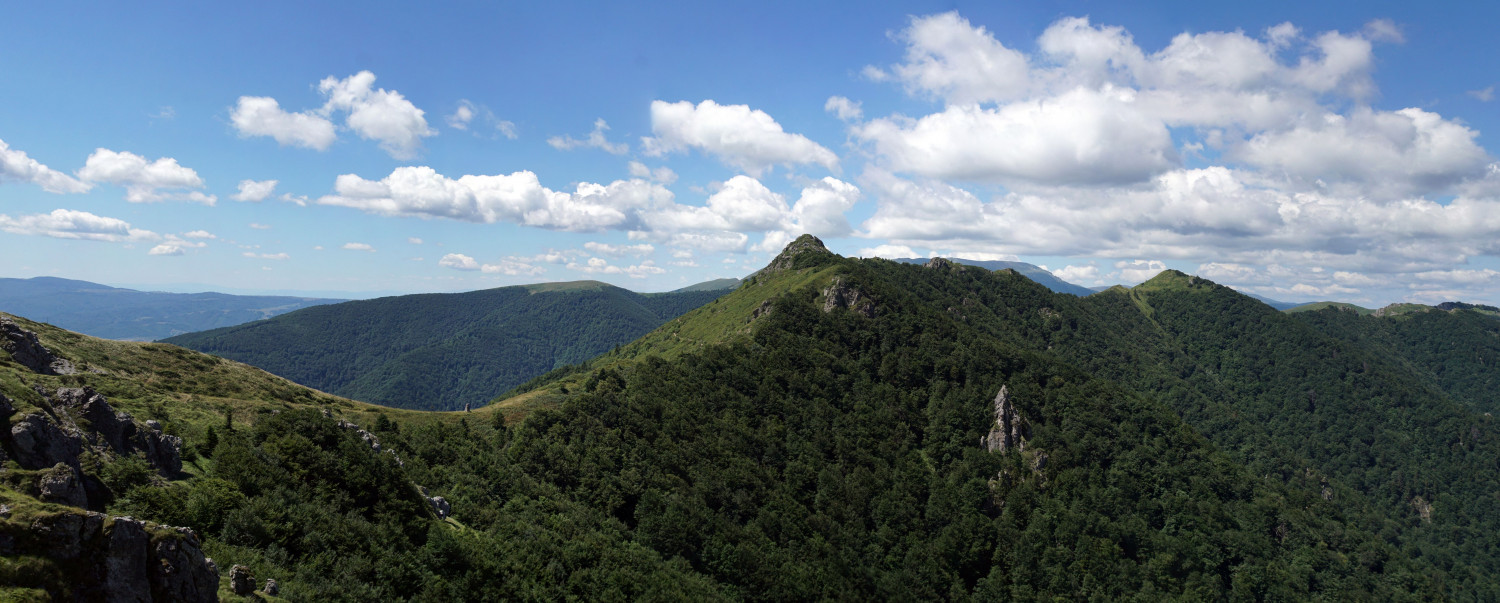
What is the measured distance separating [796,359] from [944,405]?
43.6m

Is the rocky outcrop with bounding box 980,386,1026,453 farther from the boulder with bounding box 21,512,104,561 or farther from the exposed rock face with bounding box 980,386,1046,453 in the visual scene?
the boulder with bounding box 21,512,104,561

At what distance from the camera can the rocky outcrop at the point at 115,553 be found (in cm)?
2458

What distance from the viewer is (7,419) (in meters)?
32.7

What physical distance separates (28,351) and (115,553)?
4882cm

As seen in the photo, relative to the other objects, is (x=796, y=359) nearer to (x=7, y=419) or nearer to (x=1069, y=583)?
(x=1069, y=583)

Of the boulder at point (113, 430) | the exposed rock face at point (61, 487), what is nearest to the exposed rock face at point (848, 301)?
the boulder at point (113, 430)

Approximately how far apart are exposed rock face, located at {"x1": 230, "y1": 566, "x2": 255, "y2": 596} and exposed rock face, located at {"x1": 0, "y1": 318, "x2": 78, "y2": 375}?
4251cm

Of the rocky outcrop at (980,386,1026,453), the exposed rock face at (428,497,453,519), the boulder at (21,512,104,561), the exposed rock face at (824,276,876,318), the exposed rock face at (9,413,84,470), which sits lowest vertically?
the rocky outcrop at (980,386,1026,453)

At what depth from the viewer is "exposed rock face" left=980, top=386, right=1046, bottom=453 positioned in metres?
149

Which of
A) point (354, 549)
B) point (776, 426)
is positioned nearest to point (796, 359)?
point (776, 426)

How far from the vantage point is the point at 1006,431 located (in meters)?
150

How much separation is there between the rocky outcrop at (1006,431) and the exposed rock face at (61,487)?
155748 millimetres

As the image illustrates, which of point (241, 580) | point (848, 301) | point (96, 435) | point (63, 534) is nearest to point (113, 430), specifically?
point (96, 435)

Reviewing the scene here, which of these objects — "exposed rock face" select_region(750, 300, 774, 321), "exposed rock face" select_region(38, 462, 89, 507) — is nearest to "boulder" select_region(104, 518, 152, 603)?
"exposed rock face" select_region(38, 462, 89, 507)
